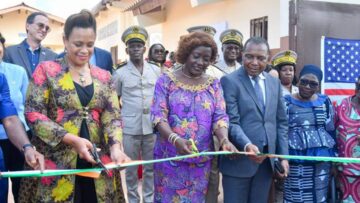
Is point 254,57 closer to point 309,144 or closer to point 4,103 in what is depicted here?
point 309,144

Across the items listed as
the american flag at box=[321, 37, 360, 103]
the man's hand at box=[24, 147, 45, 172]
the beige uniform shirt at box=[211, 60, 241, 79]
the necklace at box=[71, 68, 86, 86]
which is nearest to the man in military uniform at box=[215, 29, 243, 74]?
the beige uniform shirt at box=[211, 60, 241, 79]

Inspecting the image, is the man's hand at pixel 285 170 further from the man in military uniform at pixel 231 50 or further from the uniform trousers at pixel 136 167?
the uniform trousers at pixel 136 167

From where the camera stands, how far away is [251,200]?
11.6 ft

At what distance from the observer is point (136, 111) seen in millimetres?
5145

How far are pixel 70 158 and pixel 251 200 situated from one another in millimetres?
1610

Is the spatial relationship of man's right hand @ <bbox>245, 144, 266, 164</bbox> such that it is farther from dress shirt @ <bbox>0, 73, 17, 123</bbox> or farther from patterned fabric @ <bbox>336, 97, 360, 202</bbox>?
dress shirt @ <bbox>0, 73, 17, 123</bbox>

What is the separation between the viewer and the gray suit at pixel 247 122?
3.44 m

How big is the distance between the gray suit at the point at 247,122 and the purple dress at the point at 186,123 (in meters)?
0.17

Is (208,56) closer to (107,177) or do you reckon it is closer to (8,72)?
(107,177)

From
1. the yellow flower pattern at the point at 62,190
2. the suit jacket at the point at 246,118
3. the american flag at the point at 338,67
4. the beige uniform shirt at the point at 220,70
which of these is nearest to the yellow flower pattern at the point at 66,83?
the yellow flower pattern at the point at 62,190

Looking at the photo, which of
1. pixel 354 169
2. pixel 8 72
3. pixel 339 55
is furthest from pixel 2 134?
Answer: pixel 339 55

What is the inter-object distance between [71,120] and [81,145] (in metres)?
0.24

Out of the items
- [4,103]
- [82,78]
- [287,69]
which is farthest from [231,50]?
[4,103]

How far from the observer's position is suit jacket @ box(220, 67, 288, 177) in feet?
11.3
